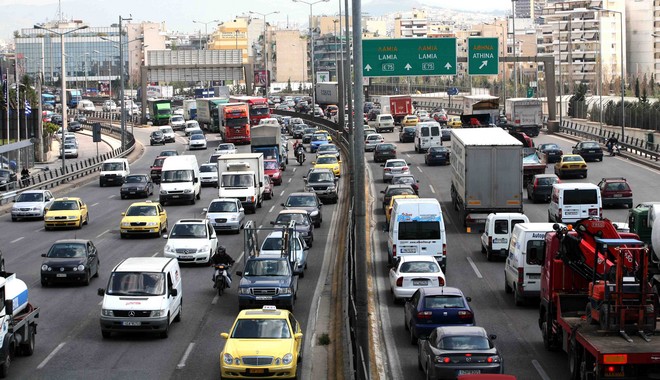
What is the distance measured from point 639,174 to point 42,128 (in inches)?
2108

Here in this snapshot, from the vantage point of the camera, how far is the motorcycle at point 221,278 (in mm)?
31234

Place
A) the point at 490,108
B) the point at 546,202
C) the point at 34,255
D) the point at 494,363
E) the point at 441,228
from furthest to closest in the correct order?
the point at 490,108 → the point at 546,202 → the point at 34,255 → the point at 441,228 → the point at 494,363

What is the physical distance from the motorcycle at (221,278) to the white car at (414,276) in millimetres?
4576

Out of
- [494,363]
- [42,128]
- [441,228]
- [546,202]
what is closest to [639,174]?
[546,202]

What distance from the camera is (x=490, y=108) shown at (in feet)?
268

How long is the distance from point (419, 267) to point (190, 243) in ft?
30.5

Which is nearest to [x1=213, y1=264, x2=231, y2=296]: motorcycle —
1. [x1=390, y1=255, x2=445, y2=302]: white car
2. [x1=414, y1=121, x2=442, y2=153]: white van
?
[x1=390, y1=255, x2=445, y2=302]: white car

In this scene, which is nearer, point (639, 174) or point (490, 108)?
point (639, 174)

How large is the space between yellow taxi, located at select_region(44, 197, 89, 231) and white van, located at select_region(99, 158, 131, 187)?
1893 centimetres

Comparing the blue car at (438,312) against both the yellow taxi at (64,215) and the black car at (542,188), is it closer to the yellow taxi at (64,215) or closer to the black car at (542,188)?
the yellow taxi at (64,215)

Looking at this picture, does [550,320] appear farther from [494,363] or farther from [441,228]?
[441,228]

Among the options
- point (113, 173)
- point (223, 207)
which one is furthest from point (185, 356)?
point (113, 173)

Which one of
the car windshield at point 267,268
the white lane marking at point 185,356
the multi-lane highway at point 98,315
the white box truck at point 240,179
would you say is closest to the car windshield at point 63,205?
the multi-lane highway at point 98,315

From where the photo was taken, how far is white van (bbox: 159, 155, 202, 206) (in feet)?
178
